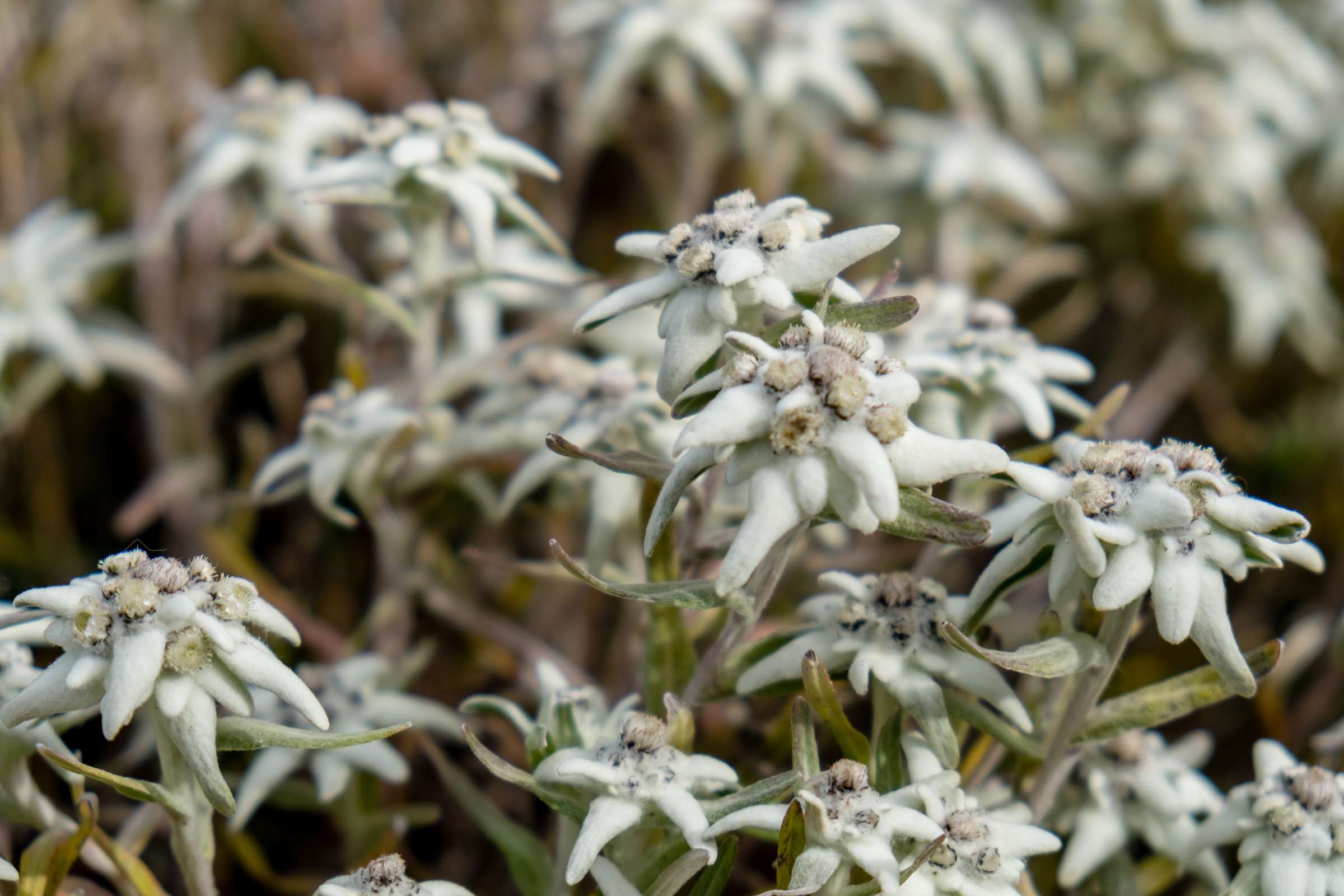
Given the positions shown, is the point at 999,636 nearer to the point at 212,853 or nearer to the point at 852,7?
the point at 212,853

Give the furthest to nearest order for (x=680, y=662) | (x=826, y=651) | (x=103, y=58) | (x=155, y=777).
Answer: (x=103, y=58) < (x=155, y=777) < (x=680, y=662) < (x=826, y=651)

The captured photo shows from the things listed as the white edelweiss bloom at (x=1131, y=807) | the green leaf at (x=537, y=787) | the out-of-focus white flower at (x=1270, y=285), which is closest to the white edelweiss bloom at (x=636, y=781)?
the green leaf at (x=537, y=787)

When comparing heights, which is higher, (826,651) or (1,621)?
(1,621)

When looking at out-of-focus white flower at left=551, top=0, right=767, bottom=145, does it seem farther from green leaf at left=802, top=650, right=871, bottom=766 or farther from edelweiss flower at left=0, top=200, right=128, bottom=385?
green leaf at left=802, top=650, right=871, bottom=766

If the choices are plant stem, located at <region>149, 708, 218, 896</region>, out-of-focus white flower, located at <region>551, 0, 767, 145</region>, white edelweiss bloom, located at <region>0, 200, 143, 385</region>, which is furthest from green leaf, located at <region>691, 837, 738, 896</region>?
out-of-focus white flower, located at <region>551, 0, 767, 145</region>

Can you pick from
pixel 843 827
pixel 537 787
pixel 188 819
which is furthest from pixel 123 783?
pixel 843 827

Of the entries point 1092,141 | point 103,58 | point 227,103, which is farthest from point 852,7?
point 103,58

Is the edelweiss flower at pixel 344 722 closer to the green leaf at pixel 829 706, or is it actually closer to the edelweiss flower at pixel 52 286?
the green leaf at pixel 829 706
